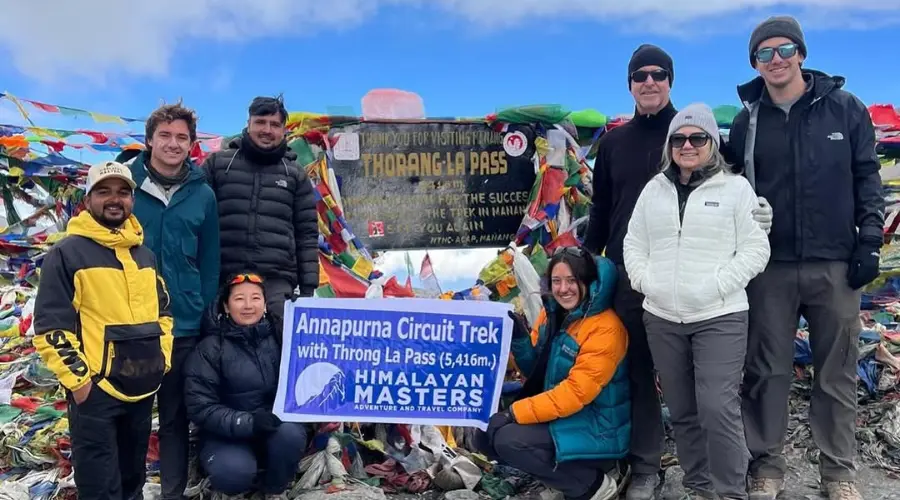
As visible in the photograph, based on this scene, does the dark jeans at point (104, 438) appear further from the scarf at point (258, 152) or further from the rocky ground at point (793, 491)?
the scarf at point (258, 152)

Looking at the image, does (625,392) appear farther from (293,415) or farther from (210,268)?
(210,268)

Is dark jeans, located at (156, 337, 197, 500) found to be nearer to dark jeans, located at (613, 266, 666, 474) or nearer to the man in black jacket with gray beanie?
dark jeans, located at (613, 266, 666, 474)

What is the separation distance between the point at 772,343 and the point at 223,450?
3.09 metres

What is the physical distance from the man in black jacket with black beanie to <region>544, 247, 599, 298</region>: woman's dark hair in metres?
0.24

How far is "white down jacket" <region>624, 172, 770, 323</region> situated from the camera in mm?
3688

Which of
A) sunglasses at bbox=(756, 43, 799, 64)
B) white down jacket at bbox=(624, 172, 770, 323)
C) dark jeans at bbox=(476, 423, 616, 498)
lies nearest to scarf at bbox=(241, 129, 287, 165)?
dark jeans at bbox=(476, 423, 616, 498)

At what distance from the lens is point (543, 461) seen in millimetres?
4086

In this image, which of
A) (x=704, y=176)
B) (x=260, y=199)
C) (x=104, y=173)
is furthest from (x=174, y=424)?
(x=704, y=176)

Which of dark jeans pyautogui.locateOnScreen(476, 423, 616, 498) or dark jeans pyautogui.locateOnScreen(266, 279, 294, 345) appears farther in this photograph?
dark jeans pyautogui.locateOnScreen(266, 279, 294, 345)

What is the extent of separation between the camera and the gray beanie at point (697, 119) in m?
3.78

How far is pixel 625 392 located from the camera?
420 centimetres

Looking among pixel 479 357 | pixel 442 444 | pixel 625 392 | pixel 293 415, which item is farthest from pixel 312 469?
pixel 625 392

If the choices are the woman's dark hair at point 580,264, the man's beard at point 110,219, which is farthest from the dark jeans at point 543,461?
the man's beard at point 110,219

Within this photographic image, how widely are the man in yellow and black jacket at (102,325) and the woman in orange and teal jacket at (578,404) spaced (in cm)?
193
